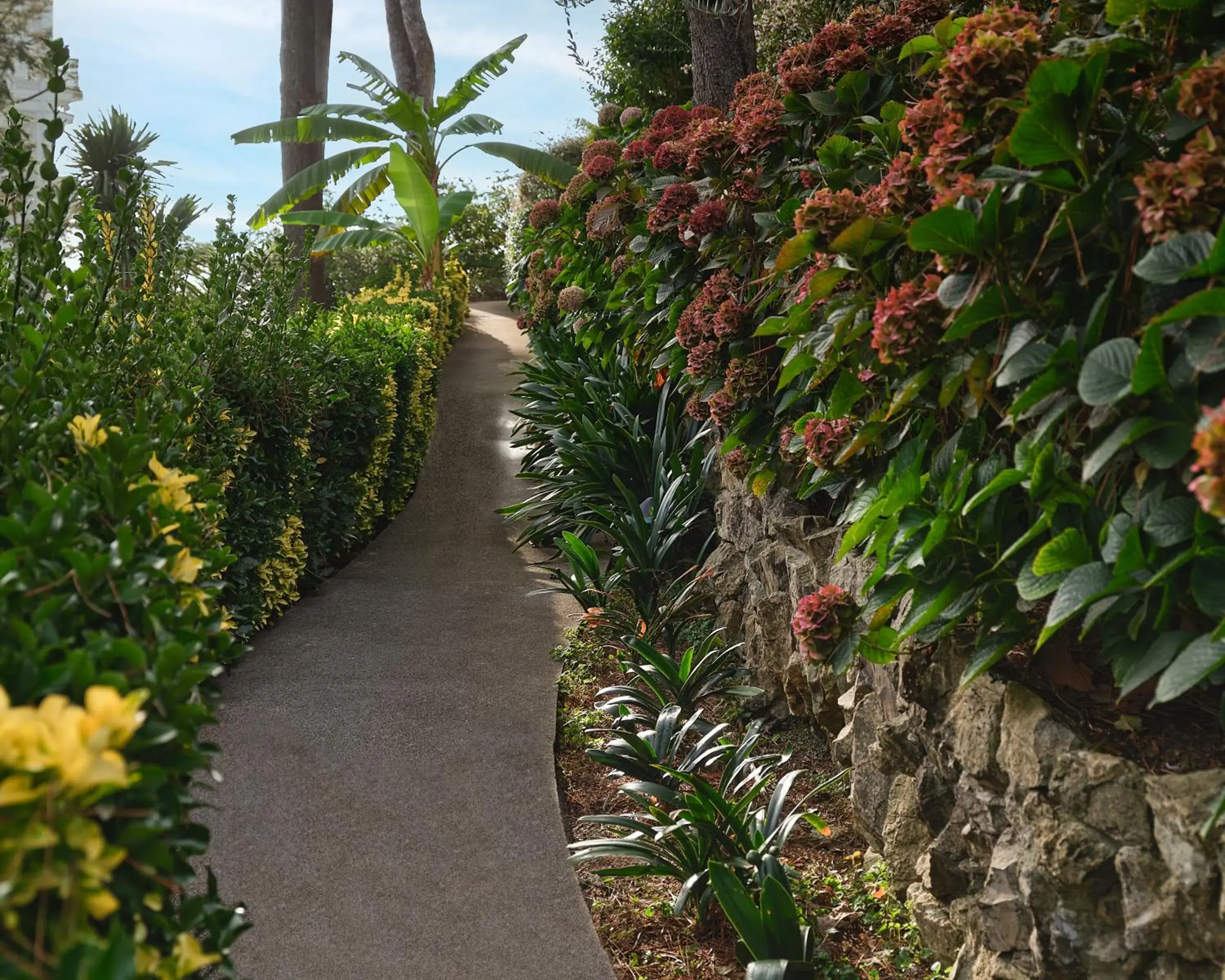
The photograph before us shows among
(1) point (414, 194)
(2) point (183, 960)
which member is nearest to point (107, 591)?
(2) point (183, 960)

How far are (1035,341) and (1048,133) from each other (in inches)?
17.5

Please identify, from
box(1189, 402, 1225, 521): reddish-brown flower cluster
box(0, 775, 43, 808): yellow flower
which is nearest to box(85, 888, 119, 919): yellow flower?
box(0, 775, 43, 808): yellow flower

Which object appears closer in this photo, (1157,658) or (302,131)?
(1157,658)

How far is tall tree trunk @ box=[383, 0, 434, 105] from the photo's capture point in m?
18.4

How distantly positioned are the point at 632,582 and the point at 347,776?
197 centimetres

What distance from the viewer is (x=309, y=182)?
42.6 ft

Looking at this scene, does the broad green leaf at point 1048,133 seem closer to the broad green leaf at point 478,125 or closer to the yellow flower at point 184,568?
the yellow flower at point 184,568

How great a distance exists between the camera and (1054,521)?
2299mm

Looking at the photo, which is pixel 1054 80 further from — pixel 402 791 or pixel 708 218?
pixel 402 791

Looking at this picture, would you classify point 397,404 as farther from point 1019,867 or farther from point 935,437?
point 1019,867

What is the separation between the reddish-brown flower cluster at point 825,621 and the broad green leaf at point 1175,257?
1242 millimetres

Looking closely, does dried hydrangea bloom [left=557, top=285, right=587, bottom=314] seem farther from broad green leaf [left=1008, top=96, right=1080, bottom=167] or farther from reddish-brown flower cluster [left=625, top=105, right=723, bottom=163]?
broad green leaf [left=1008, top=96, right=1080, bottom=167]

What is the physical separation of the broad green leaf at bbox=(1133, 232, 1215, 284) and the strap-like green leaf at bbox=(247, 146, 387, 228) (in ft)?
40.8

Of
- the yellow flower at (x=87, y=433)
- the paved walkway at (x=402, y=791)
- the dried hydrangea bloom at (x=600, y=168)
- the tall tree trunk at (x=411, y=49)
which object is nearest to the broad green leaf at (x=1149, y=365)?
the yellow flower at (x=87, y=433)
